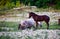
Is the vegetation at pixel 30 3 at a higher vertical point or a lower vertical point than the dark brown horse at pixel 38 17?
higher

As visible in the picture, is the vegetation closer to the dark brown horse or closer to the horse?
the dark brown horse

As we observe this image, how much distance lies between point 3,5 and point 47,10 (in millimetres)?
755

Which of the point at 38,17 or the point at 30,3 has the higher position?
the point at 30,3

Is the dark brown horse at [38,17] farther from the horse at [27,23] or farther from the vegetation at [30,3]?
the vegetation at [30,3]

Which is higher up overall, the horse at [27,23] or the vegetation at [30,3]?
the vegetation at [30,3]

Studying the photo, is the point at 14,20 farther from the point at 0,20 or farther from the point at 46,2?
the point at 46,2

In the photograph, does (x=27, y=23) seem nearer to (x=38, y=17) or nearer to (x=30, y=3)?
(x=38, y=17)

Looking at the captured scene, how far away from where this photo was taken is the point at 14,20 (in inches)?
148

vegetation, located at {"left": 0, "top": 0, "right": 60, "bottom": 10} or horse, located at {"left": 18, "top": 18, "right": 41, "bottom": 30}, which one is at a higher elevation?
vegetation, located at {"left": 0, "top": 0, "right": 60, "bottom": 10}

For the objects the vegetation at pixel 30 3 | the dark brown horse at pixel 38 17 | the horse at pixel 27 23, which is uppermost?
the vegetation at pixel 30 3

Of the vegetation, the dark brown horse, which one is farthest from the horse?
the vegetation

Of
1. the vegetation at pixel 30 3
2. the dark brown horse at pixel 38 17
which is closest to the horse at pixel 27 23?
the dark brown horse at pixel 38 17

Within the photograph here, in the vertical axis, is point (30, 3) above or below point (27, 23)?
above

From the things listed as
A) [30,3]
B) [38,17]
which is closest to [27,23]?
[38,17]
